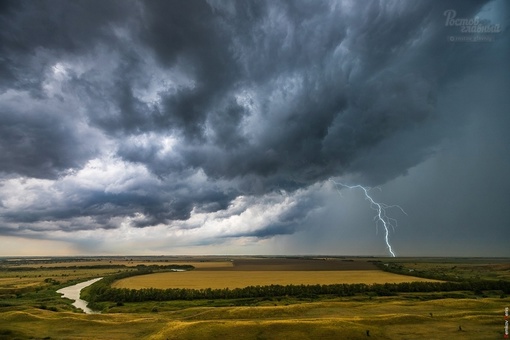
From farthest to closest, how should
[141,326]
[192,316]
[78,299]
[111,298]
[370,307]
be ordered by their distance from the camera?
[78,299] < [111,298] < [370,307] < [192,316] < [141,326]

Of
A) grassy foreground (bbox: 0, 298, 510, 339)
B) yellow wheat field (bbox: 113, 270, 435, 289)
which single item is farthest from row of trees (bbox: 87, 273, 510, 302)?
grassy foreground (bbox: 0, 298, 510, 339)

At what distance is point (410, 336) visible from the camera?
41.5 m

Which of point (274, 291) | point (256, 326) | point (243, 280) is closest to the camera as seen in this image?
point (256, 326)

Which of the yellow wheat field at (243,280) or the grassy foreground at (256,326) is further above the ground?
the grassy foreground at (256,326)

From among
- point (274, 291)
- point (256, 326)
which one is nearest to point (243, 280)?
point (274, 291)

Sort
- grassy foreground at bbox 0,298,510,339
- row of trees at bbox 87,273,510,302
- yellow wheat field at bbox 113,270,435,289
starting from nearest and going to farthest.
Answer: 1. grassy foreground at bbox 0,298,510,339
2. row of trees at bbox 87,273,510,302
3. yellow wheat field at bbox 113,270,435,289

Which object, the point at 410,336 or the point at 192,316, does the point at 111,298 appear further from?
the point at 410,336

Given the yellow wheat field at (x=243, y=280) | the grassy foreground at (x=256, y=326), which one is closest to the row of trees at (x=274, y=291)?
the yellow wheat field at (x=243, y=280)

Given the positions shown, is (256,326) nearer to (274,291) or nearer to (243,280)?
(274,291)

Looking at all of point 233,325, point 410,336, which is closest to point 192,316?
point 233,325

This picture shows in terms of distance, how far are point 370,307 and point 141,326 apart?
43847 mm

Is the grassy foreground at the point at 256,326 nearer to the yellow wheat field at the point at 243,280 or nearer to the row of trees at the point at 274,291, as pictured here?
the row of trees at the point at 274,291

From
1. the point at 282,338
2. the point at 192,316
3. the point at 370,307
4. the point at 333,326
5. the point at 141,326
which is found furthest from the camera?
the point at 370,307

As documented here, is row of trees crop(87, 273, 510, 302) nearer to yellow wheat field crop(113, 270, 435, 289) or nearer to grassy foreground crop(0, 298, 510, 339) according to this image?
yellow wheat field crop(113, 270, 435, 289)
